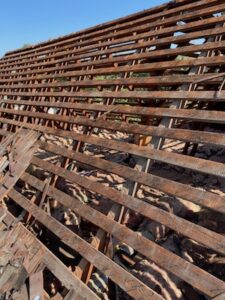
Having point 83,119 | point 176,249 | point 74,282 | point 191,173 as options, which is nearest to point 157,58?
point 83,119

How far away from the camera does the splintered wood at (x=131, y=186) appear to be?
374 centimetres

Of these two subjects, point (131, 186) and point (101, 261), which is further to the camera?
point (131, 186)

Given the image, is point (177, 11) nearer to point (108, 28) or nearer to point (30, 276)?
point (108, 28)

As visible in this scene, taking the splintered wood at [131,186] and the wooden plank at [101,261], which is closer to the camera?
the wooden plank at [101,261]

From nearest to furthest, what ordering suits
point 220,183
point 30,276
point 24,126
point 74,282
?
point 74,282, point 30,276, point 220,183, point 24,126

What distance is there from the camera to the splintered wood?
3.74 metres

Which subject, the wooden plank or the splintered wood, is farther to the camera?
the splintered wood

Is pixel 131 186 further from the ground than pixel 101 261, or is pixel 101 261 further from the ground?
pixel 131 186

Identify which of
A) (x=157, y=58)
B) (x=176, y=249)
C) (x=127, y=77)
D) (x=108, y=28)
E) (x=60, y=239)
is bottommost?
(x=60, y=239)

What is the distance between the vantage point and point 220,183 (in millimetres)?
5789

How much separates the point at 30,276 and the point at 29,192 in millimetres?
3214

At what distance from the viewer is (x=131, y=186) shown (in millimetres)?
4359

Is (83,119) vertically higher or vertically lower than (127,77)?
lower

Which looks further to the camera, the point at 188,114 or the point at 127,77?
the point at 127,77
